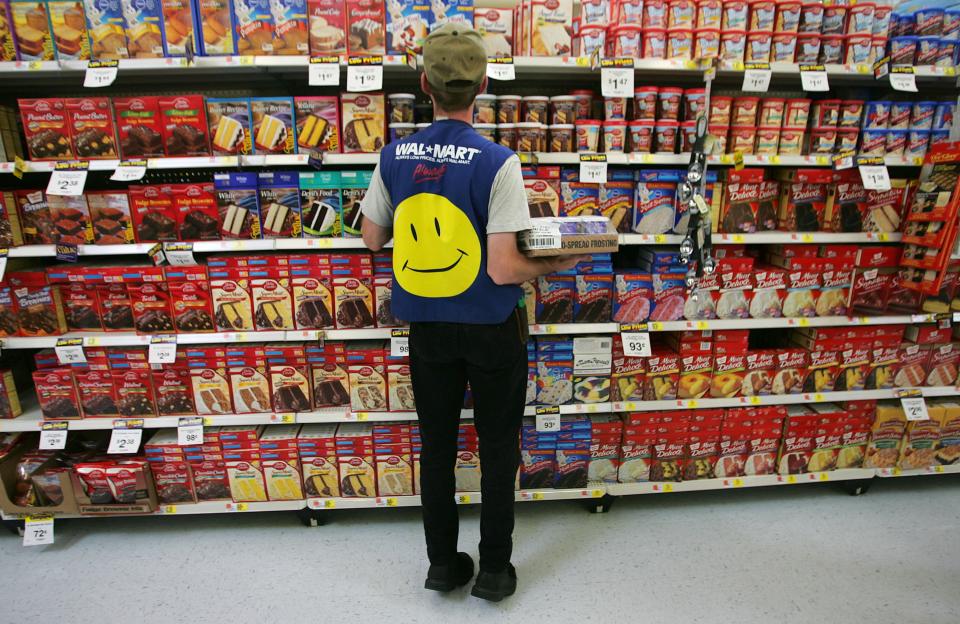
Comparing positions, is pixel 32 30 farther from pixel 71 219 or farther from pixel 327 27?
pixel 327 27

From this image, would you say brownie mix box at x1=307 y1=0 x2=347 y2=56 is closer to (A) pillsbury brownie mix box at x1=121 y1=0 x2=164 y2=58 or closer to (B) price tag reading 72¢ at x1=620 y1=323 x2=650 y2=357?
(A) pillsbury brownie mix box at x1=121 y1=0 x2=164 y2=58

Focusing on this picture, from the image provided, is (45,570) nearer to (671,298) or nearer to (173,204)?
(173,204)

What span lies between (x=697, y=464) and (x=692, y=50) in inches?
75.9

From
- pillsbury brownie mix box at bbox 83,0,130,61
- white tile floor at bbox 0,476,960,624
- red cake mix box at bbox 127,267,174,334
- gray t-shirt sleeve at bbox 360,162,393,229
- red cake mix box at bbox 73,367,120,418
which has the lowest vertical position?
white tile floor at bbox 0,476,960,624

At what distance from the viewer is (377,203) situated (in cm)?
187

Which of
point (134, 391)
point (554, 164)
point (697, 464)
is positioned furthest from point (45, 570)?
point (697, 464)

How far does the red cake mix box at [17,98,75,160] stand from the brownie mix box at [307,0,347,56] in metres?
1.09

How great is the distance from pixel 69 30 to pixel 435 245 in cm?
182

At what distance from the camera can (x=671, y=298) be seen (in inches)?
96.5

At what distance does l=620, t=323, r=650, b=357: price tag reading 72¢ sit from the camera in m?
2.40

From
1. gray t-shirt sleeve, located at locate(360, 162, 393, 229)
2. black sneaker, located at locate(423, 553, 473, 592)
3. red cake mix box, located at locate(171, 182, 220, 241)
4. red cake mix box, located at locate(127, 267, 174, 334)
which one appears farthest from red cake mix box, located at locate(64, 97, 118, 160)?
black sneaker, located at locate(423, 553, 473, 592)

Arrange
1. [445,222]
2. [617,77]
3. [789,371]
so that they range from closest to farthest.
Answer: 1. [445,222]
2. [617,77]
3. [789,371]

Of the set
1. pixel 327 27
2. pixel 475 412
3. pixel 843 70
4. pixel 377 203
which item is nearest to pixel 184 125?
pixel 327 27

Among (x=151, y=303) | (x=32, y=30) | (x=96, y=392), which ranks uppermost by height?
(x=32, y=30)
